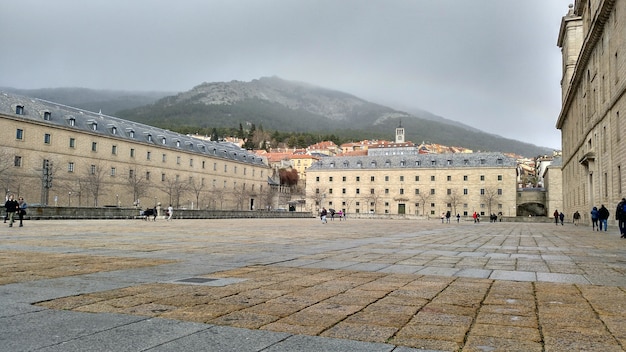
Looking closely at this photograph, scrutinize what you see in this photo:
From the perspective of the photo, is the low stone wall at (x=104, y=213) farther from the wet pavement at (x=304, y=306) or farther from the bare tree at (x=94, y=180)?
the wet pavement at (x=304, y=306)

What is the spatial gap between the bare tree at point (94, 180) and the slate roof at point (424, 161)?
53.6 metres

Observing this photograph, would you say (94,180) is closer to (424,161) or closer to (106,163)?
(106,163)

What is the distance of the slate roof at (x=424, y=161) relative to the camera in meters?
101

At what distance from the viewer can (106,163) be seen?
77.2 m

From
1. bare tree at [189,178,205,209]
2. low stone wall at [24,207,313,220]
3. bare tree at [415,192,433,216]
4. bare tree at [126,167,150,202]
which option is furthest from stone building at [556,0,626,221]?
bare tree at [126,167,150,202]

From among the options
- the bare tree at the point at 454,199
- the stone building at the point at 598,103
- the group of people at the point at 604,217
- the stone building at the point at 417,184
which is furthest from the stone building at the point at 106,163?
the stone building at the point at 598,103

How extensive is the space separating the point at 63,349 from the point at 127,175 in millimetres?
82434

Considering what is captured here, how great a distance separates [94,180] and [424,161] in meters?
67.8

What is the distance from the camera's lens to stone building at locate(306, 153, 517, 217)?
9856 cm

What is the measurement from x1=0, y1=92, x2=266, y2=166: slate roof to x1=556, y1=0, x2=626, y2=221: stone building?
221ft

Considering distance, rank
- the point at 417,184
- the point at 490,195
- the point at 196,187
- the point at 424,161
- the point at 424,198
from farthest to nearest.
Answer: the point at 424,161, the point at 417,184, the point at 424,198, the point at 490,195, the point at 196,187

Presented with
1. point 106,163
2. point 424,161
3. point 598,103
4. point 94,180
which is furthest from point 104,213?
point 424,161

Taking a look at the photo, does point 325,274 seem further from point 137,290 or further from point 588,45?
point 588,45

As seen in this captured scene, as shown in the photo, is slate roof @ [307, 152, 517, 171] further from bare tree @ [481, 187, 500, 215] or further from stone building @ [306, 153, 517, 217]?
bare tree @ [481, 187, 500, 215]
